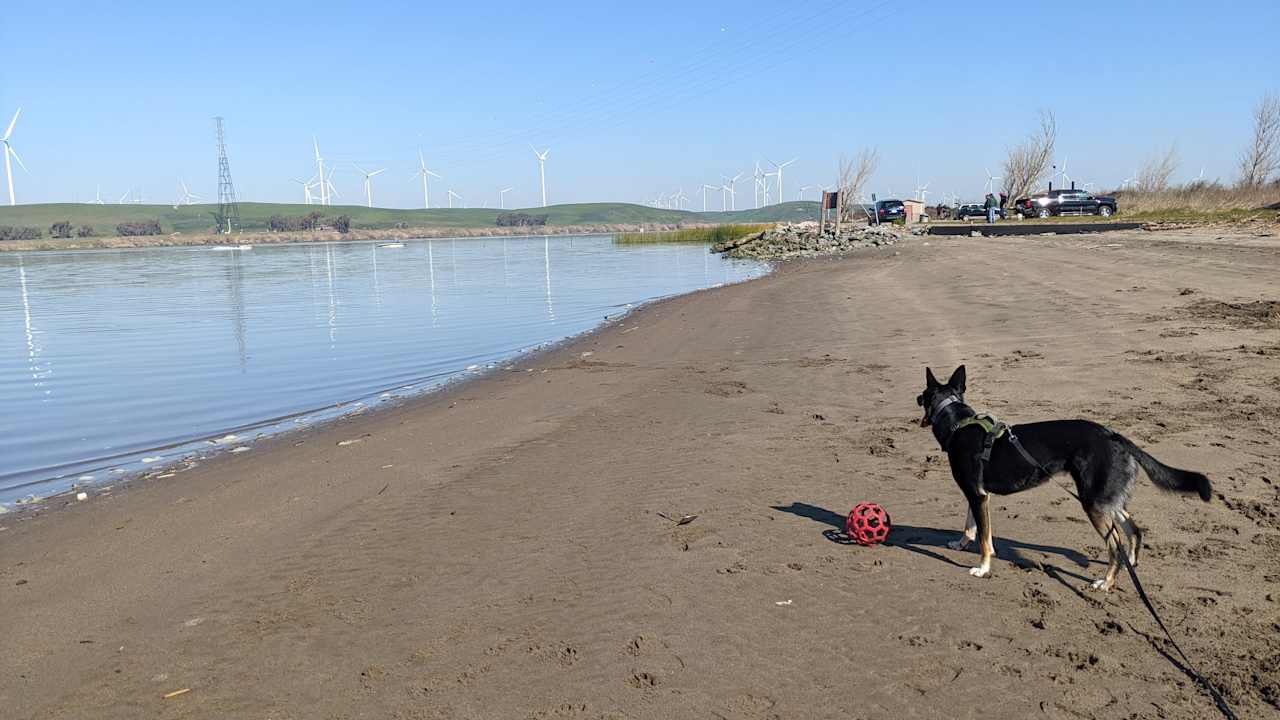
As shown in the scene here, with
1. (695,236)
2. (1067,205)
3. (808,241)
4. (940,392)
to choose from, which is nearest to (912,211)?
(1067,205)

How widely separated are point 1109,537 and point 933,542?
1.12 meters

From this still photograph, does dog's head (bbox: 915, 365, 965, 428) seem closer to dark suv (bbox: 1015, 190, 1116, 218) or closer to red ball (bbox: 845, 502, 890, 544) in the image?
red ball (bbox: 845, 502, 890, 544)

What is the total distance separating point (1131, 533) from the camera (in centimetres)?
502

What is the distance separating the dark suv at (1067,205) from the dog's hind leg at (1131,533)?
5436cm

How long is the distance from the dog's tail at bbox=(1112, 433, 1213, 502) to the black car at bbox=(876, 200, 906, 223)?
5870 cm

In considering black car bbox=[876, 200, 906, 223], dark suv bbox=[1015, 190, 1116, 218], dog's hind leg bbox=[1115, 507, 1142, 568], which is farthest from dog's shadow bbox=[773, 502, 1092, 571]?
black car bbox=[876, 200, 906, 223]

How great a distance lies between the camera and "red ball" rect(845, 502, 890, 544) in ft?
18.9

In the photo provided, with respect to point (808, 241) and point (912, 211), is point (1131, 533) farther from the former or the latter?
point (912, 211)

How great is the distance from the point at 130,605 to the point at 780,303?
17.8 meters

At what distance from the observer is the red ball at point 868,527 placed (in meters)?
5.75

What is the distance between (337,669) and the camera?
454 centimetres

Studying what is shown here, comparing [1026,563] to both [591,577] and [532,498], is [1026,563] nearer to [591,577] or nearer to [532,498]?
[591,577]

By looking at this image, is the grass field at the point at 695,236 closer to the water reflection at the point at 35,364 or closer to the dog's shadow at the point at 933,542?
the water reflection at the point at 35,364

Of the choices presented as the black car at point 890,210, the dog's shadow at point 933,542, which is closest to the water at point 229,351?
the dog's shadow at point 933,542
